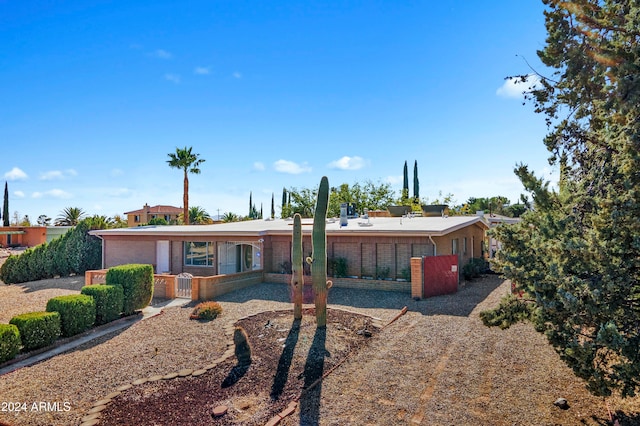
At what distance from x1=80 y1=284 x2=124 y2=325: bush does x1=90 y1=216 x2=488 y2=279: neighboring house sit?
7519 millimetres

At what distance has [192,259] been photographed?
70.8ft

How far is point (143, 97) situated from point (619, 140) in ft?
65.5

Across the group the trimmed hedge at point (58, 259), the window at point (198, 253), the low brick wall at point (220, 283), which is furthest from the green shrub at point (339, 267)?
the trimmed hedge at point (58, 259)

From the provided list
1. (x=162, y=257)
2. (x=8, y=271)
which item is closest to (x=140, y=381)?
(x=162, y=257)

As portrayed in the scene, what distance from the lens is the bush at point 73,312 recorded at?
1085 cm

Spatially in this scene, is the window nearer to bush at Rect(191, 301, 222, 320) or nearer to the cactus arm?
bush at Rect(191, 301, 222, 320)

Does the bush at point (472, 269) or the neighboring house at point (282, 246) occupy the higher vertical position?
the neighboring house at point (282, 246)

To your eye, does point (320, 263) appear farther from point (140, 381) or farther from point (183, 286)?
point (183, 286)

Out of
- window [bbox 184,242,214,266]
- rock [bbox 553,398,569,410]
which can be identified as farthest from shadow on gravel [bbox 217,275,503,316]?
rock [bbox 553,398,569,410]

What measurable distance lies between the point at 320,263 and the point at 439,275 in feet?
22.5

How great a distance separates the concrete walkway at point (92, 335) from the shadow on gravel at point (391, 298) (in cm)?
223

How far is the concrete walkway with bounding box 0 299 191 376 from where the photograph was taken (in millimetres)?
9141

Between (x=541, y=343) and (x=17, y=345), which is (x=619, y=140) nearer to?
(x=541, y=343)

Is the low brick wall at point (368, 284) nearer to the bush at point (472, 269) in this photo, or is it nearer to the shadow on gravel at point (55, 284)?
the bush at point (472, 269)
